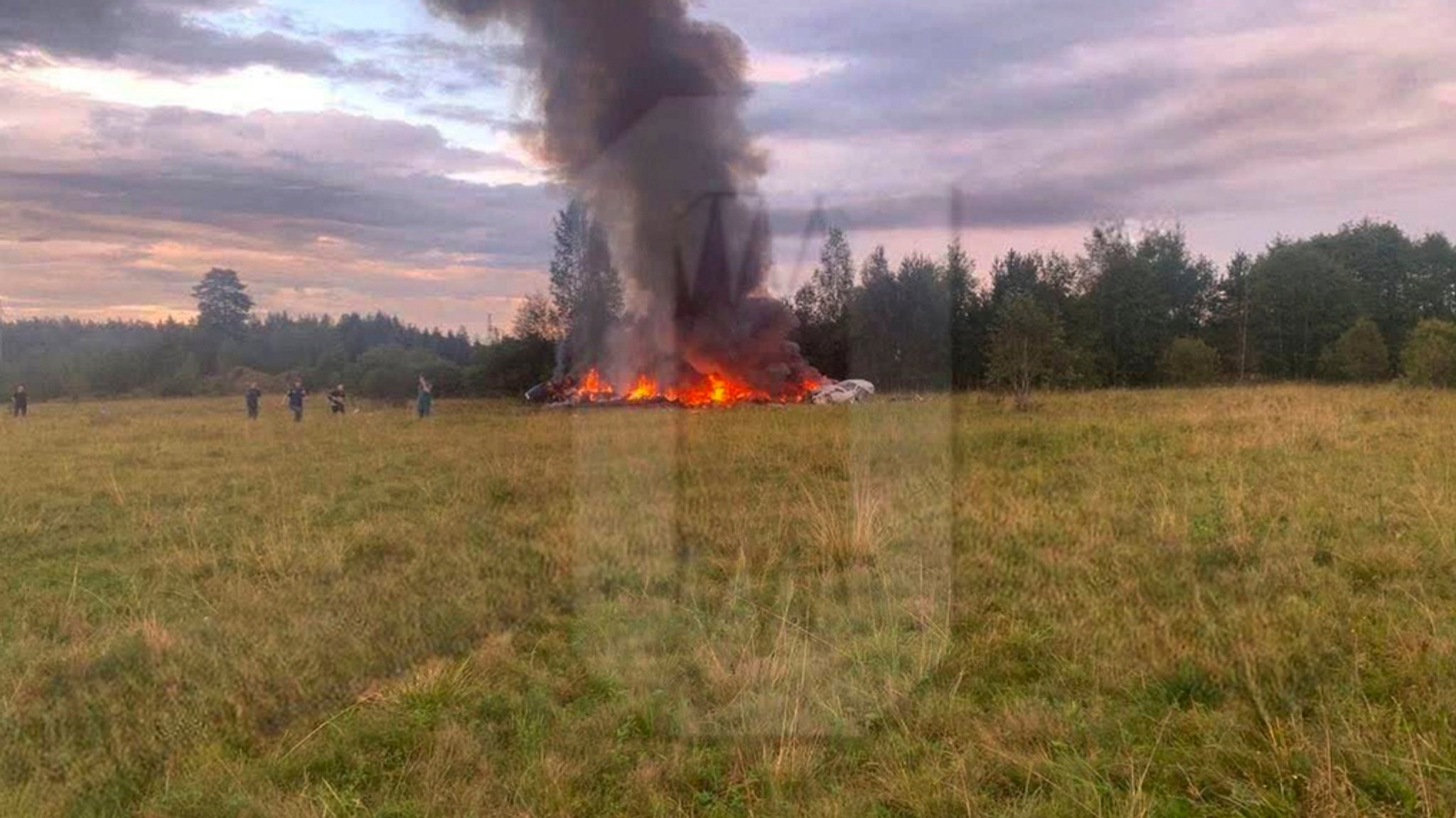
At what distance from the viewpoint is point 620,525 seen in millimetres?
9078

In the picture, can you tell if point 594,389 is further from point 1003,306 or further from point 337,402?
point 1003,306

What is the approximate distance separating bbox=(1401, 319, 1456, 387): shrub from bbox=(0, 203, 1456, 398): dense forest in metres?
14.5

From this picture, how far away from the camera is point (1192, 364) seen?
46250 millimetres

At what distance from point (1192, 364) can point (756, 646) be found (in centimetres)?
4701

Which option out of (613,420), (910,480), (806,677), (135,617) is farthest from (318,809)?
(613,420)

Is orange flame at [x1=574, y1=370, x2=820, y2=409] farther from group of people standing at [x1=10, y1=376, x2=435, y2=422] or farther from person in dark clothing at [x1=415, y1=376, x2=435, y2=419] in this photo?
group of people standing at [x1=10, y1=376, x2=435, y2=422]

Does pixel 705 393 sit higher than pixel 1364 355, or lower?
lower

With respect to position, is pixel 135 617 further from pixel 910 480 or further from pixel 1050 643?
pixel 910 480

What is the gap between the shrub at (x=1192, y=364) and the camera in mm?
45812

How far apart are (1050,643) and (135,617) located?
6.17 m

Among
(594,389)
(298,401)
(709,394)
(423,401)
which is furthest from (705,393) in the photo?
(298,401)

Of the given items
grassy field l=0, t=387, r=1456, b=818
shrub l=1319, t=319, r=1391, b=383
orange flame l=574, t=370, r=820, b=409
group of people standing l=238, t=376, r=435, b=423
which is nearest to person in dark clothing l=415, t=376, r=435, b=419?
group of people standing l=238, t=376, r=435, b=423

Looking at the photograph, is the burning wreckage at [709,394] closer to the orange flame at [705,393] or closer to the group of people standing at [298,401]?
the orange flame at [705,393]

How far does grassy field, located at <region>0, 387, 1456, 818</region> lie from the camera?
13.0 feet
